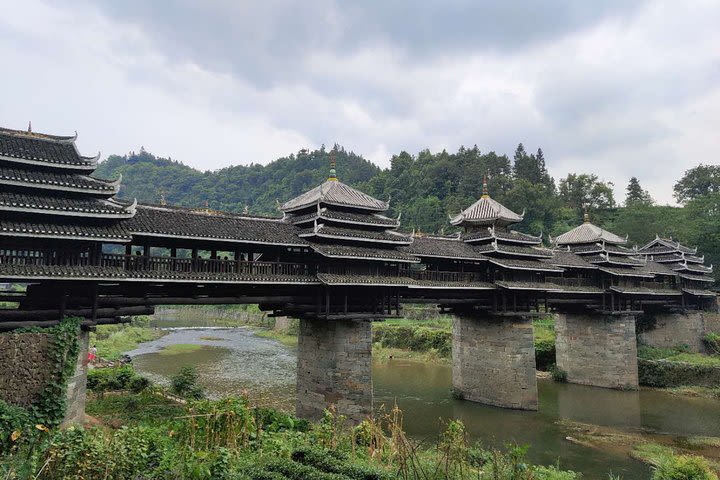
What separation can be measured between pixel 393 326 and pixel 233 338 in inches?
855

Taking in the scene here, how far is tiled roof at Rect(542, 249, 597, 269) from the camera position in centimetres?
3056

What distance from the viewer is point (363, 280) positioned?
807 inches

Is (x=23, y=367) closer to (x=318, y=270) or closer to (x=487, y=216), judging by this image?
(x=318, y=270)

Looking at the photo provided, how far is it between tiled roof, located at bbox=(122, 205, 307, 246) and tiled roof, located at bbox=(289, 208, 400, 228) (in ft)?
2.98

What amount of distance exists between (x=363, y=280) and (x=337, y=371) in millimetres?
4156

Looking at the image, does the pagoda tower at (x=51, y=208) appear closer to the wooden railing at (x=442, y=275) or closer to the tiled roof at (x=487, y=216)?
the wooden railing at (x=442, y=275)

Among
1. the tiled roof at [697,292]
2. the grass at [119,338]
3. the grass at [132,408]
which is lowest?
the grass at [119,338]

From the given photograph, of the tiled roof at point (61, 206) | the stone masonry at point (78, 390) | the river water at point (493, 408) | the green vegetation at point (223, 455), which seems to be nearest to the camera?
the green vegetation at point (223, 455)

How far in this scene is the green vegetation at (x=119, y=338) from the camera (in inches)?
1789

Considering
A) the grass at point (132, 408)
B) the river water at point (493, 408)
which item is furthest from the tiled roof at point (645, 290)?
the grass at point (132, 408)

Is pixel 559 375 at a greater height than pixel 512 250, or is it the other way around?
pixel 512 250

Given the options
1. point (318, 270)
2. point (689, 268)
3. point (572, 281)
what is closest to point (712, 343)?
point (689, 268)

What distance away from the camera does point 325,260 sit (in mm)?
20734

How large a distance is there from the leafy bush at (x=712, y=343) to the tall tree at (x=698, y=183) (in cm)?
5163
